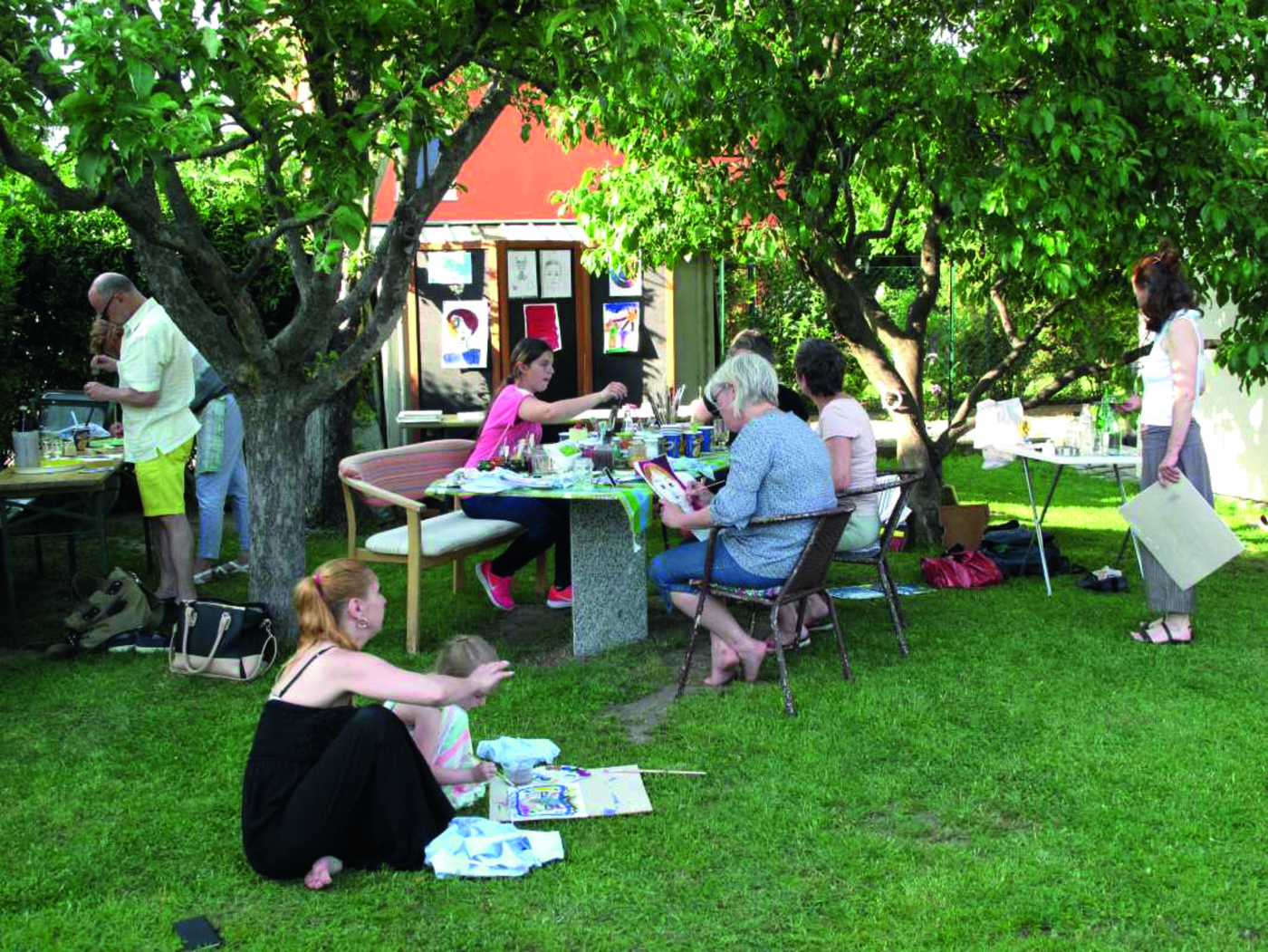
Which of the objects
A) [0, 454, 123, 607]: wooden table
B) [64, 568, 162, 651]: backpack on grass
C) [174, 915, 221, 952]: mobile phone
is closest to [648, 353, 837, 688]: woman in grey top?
[174, 915, 221, 952]: mobile phone

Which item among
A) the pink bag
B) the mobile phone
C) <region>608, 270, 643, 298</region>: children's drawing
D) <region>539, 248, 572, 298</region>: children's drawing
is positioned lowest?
the mobile phone

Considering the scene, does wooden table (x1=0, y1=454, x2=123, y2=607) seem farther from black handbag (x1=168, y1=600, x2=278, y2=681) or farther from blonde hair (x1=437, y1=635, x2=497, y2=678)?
blonde hair (x1=437, y1=635, x2=497, y2=678)

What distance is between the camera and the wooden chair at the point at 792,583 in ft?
15.5

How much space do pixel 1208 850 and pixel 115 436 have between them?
6462 millimetres

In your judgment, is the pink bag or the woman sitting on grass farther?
the pink bag

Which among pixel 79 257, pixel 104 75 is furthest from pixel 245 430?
pixel 79 257

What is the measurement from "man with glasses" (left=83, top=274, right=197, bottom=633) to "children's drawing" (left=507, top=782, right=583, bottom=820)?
9.99ft

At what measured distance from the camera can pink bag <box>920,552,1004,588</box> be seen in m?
6.81

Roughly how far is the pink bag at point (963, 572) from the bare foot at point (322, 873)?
4.31 metres

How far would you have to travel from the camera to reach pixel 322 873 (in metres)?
3.34

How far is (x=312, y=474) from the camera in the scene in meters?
9.41

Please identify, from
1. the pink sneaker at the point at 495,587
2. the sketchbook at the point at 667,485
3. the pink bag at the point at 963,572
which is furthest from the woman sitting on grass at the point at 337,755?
the pink bag at the point at 963,572

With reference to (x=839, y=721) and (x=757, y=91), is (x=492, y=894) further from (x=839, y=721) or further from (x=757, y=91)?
(x=757, y=91)

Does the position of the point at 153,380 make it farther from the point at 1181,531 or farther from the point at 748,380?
the point at 1181,531
